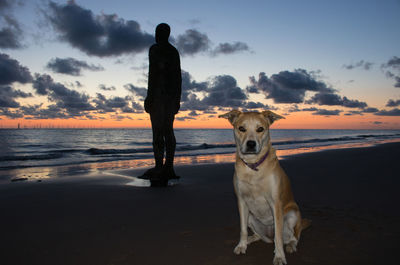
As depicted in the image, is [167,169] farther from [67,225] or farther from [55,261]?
[55,261]

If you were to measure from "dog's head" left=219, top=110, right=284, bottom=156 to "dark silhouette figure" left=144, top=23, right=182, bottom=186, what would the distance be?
10.8 feet

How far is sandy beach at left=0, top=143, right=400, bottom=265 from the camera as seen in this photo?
10.4 ft

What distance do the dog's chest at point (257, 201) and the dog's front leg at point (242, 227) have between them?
2.1 inches

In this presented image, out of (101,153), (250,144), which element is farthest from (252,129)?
(101,153)

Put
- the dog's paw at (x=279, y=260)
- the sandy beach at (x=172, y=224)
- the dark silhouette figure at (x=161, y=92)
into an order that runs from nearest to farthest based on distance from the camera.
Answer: the dog's paw at (x=279, y=260), the sandy beach at (x=172, y=224), the dark silhouette figure at (x=161, y=92)

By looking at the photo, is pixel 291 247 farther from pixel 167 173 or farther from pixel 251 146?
pixel 167 173

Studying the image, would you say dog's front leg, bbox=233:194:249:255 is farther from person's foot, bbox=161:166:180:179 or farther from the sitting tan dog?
person's foot, bbox=161:166:180:179

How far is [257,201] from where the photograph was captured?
3.36 meters

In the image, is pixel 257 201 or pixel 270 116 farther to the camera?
pixel 270 116

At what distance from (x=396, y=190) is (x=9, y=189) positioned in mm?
8809

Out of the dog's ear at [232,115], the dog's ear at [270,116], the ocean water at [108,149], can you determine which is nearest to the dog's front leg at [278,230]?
the dog's ear at [270,116]

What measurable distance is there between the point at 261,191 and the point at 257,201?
154 mm

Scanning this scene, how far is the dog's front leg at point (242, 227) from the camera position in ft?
10.8

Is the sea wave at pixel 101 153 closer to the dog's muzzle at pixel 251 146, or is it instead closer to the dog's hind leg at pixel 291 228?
the dog's muzzle at pixel 251 146
